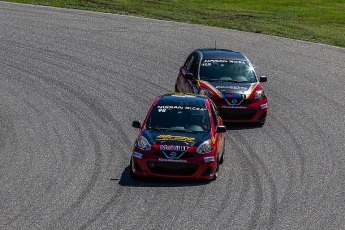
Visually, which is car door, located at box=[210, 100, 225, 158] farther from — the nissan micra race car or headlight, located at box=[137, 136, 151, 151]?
the nissan micra race car

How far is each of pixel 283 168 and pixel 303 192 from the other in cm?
167

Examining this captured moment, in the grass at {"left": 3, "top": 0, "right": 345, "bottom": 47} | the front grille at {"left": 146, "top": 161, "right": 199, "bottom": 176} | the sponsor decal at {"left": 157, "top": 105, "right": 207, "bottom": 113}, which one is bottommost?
the grass at {"left": 3, "top": 0, "right": 345, "bottom": 47}

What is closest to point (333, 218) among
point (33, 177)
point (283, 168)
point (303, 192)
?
point (303, 192)

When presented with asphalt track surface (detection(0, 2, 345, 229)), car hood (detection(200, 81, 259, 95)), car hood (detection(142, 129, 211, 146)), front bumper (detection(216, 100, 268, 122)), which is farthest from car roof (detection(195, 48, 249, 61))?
car hood (detection(142, 129, 211, 146))

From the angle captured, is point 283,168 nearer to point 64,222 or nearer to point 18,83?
point 64,222

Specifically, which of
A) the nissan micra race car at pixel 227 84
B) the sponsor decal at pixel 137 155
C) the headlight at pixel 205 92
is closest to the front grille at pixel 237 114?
the nissan micra race car at pixel 227 84

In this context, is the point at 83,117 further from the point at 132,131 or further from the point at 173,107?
the point at 173,107

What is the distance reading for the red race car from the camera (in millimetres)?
15891

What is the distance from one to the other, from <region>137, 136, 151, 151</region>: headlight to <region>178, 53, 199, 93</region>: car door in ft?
17.6

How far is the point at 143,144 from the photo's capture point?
1612 cm

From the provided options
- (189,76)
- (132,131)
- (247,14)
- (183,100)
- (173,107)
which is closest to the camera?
(173,107)

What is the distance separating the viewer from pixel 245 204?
14672mm

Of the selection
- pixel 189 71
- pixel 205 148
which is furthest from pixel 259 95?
pixel 205 148

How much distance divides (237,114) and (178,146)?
5.23 meters
